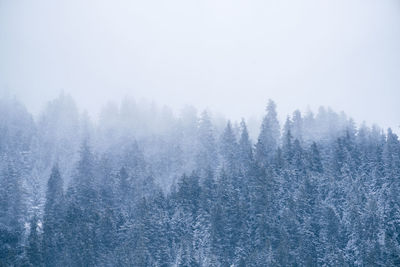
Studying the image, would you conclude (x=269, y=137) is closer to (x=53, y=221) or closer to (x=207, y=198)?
(x=207, y=198)

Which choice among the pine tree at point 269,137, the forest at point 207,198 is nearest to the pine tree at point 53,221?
the forest at point 207,198

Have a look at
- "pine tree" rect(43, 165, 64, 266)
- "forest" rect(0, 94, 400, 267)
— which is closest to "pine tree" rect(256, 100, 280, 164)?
"forest" rect(0, 94, 400, 267)

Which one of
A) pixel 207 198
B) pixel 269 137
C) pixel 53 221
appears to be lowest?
pixel 53 221

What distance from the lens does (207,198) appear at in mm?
100875

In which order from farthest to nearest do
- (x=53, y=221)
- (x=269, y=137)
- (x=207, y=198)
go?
1. (x=269, y=137)
2. (x=207, y=198)
3. (x=53, y=221)

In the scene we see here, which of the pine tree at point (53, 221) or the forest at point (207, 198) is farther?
the pine tree at point (53, 221)

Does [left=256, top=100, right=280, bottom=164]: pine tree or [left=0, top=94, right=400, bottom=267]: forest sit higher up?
[left=256, top=100, right=280, bottom=164]: pine tree

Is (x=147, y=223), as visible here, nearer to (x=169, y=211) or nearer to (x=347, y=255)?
(x=169, y=211)

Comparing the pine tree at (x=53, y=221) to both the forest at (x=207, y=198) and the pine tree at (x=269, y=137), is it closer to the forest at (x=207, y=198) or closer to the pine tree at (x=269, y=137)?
the forest at (x=207, y=198)

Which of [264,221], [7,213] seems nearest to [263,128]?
[264,221]

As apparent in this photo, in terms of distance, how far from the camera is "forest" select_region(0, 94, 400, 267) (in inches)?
3521

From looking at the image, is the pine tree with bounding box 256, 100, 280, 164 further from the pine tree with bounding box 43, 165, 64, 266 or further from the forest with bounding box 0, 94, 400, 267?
the pine tree with bounding box 43, 165, 64, 266

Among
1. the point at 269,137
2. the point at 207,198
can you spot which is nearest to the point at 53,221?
the point at 207,198

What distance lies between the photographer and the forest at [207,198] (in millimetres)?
89438
